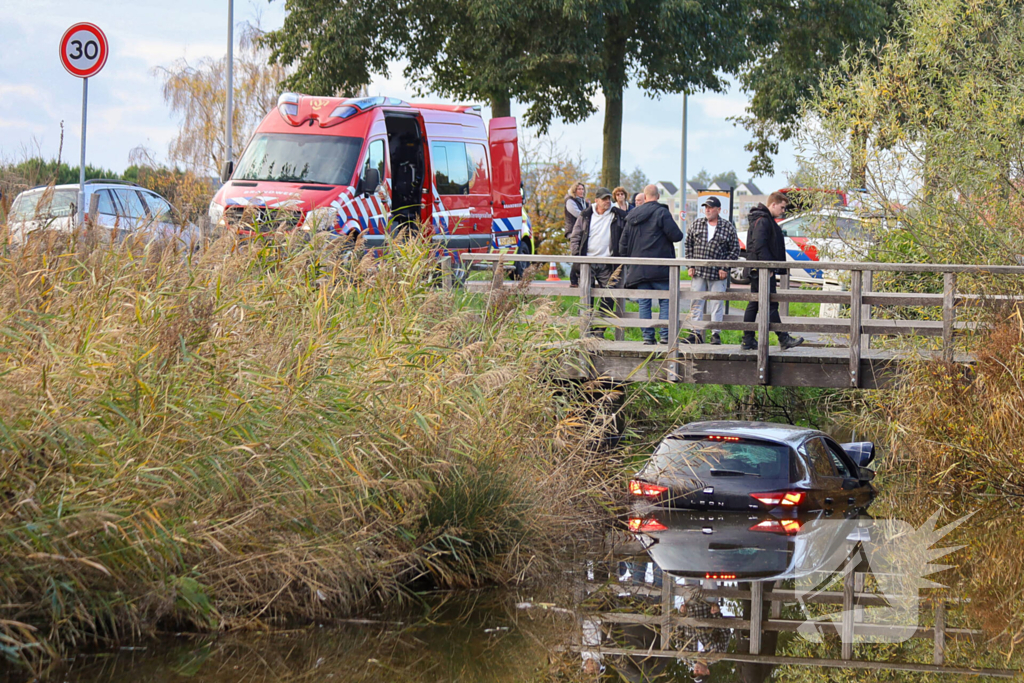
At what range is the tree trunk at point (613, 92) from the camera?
30484 millimetres

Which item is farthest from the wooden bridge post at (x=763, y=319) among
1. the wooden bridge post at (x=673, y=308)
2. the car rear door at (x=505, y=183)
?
the car rear door at (x=505, y=183)

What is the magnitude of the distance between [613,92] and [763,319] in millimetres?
18745

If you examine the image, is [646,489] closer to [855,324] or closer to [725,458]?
[725,458]

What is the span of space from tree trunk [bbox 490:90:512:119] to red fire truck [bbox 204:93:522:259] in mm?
9434

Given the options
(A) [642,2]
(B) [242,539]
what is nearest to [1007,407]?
(B) [242,539]

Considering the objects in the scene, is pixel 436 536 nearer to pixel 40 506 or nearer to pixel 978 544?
pixel 40 506

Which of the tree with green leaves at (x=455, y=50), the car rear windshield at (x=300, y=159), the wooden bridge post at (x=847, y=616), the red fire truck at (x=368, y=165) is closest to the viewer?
the wooden bridge post at (x=847, y=616)

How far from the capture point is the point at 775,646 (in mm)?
6934

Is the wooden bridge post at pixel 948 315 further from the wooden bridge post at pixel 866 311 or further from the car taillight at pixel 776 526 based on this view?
the car taillight at pixel 776 526

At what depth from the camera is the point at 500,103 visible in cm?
3047

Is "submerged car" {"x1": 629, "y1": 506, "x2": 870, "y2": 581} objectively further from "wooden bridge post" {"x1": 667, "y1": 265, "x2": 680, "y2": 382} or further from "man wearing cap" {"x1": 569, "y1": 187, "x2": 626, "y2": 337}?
"man wearing cap" {"x1": 569, "y1": 187, "x2": 626, "y2": 337}

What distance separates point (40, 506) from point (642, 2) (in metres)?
26.1

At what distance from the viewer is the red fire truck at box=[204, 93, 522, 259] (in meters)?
17.8

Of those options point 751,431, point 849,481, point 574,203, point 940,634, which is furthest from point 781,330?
point 940,634
